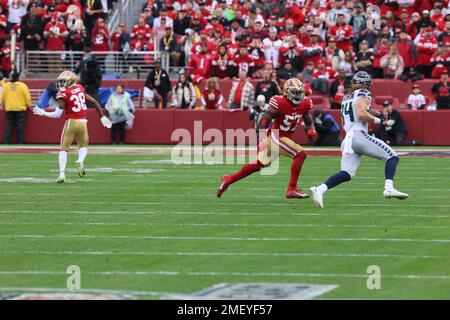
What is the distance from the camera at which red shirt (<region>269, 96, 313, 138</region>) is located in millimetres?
13375

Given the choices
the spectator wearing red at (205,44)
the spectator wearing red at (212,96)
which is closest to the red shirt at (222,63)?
the spectator wearing red at (205,44)

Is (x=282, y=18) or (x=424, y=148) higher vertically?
(x=282, y=18)

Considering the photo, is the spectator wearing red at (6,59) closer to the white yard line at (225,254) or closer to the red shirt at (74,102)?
the red shirt at (74,102)

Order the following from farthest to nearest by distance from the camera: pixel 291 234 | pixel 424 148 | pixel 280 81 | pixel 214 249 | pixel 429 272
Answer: pixel 280 81, pixel 424 148, pixel 291 234, pixel 214 249, pixel 429 272

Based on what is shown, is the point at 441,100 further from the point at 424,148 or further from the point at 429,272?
the point at 429,272

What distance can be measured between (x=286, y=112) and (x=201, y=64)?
1294 cm

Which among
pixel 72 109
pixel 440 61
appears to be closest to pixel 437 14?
pixel 440 61

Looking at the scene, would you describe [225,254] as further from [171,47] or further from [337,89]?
[171,47]

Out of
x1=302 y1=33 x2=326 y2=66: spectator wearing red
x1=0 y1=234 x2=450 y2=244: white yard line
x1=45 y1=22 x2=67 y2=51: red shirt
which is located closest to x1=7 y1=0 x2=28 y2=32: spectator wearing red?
x1=45 y1=22 x2=67 y2=51: red shirt

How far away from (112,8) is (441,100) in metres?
10.2

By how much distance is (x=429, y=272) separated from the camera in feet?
27.5

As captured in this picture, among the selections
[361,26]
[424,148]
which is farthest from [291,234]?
[361,26]

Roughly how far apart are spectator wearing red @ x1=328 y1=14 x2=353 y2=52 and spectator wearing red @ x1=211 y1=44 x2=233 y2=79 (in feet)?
8.10

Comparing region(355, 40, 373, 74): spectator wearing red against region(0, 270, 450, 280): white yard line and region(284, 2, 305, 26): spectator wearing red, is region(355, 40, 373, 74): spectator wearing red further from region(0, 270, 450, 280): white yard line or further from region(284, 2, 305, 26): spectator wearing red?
region(0, 270, 450, 280): white yard line
